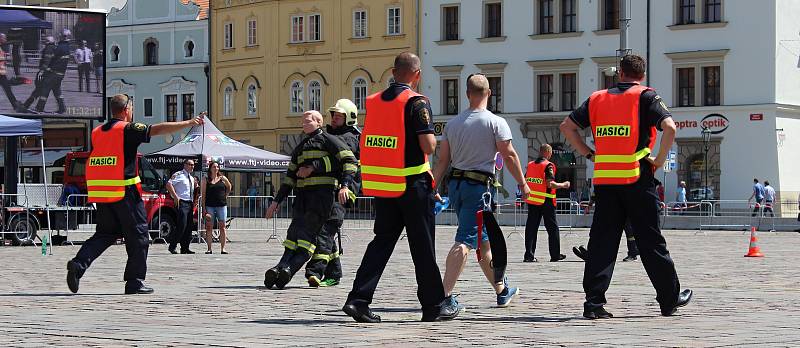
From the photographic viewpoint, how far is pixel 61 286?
15984mm

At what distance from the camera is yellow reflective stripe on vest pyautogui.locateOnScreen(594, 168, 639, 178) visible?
1151cm

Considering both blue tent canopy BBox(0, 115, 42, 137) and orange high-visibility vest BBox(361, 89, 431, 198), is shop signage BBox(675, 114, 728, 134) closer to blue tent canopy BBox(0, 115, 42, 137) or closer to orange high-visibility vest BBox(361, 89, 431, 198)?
blue tent canopy BBox(0, 115, 42, 137)

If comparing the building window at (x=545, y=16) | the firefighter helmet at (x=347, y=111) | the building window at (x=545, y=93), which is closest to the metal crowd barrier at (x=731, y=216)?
the building window at (x=545, y=93)

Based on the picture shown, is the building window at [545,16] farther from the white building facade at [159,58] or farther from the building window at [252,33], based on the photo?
the white building facade at [159,58]

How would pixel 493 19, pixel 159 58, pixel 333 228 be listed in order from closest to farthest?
pixel 333 228, pixel 493 19, pixel 159 58

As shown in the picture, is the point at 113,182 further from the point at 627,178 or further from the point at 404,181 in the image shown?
the point at 627,178

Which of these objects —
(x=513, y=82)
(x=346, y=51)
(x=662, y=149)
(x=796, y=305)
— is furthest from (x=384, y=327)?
(x=346, y=51)

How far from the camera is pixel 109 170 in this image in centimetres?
1473

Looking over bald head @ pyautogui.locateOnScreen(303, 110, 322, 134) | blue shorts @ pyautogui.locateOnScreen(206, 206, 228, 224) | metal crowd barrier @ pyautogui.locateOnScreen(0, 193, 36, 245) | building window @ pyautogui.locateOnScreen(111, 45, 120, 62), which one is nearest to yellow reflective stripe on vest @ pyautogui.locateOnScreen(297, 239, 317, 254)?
bald head @ pyautogui.locateOnScreen(303, 110, 322, 134)

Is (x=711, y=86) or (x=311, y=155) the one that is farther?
(x=711, y=86)

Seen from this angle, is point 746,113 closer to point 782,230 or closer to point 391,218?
point 782,230

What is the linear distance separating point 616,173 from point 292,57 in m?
59.2

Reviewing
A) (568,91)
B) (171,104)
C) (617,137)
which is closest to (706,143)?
(568,91)

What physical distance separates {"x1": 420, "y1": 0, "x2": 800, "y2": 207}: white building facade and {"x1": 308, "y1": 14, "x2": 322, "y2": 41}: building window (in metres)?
5.34
